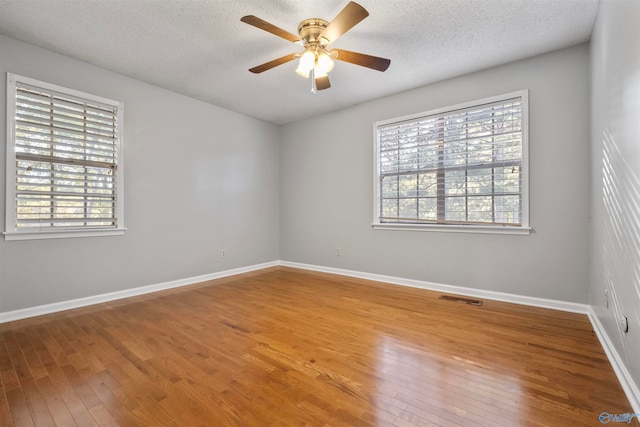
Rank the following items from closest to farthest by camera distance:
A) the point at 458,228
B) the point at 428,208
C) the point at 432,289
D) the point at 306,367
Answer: the point at 306,367 → the point at 458,228 → the point at 432,289 → the point at 428,208

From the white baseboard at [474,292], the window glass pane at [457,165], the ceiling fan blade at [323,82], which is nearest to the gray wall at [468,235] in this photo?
the white baseboard at [474,292]

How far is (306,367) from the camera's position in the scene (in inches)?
75.2

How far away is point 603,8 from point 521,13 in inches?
20.7

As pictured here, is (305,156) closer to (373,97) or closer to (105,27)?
(373,97)

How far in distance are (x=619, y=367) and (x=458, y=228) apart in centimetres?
197

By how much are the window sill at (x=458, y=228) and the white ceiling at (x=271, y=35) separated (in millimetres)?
1855

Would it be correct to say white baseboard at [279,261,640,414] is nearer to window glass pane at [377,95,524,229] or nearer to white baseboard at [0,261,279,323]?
window glass pane at [377,95,524,229]

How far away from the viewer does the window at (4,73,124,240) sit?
2.77 m

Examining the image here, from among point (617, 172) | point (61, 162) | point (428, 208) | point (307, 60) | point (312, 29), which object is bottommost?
point (428, 208)

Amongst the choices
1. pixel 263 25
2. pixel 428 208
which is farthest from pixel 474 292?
pixel 263 25

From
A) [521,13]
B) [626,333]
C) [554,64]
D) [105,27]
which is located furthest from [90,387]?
[554,64]

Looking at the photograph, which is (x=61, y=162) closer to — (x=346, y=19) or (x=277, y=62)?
(x=277, y=62)
